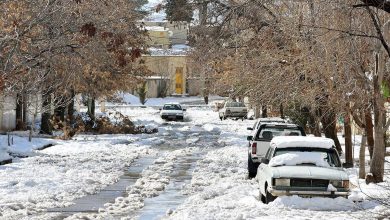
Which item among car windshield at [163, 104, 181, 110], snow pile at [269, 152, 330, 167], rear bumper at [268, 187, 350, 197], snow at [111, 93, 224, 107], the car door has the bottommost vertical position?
rear bumper at [268, 187, 350, 197]

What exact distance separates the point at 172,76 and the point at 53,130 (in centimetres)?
5718

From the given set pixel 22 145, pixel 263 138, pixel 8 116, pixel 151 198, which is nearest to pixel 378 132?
pixel 263 138

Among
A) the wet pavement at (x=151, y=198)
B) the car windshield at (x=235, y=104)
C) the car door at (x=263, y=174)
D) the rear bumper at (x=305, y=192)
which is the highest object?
the car windshield at (x=235, y=104)

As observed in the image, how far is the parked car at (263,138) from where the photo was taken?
21797mm

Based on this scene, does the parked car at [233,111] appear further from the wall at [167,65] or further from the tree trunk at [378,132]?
the tree trunk at [378,132]

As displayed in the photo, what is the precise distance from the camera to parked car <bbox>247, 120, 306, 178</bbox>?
2180cm

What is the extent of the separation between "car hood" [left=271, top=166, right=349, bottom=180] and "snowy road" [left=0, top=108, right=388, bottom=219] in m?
0.48

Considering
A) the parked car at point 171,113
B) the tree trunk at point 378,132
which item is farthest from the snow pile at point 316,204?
the parked car at point 171,113

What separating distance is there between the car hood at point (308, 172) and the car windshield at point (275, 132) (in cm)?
676

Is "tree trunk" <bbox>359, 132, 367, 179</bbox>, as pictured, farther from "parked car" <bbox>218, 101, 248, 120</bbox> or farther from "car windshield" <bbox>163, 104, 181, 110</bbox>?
"car windshield" <bbox>163, 104, 181, 110</bbox>

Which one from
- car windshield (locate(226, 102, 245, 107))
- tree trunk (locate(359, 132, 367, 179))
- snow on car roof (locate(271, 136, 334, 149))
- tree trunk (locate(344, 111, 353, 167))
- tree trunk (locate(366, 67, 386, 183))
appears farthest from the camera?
car windshield (locate(226, 102, 245, 107))

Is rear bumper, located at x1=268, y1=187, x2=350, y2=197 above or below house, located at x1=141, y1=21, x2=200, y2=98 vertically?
below

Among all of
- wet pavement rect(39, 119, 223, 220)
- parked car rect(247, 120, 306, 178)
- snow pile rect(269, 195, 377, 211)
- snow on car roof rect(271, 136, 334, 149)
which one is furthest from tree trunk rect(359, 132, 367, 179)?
snow pile rect(269, 195, 377, 211)

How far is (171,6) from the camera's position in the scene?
1714 cm
